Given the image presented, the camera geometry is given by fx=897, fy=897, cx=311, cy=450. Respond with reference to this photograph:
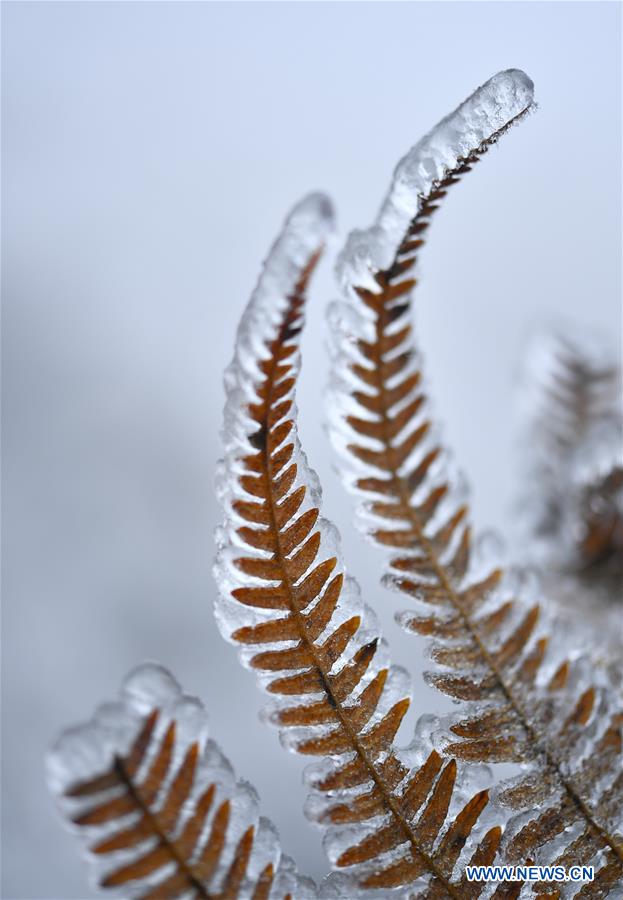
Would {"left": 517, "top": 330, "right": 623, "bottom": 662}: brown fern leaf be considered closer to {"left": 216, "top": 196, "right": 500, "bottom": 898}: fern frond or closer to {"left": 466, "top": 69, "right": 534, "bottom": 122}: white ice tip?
{"left": 216, "top": 196, "right": 500, "bottom": 898}: fern frond

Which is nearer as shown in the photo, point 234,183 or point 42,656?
point 42,656

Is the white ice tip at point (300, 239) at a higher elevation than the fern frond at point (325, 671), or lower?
higher

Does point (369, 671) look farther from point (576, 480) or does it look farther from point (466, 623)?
point (576, 480)

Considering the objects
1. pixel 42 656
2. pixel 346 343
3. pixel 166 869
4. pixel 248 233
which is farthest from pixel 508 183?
pixel 166 869

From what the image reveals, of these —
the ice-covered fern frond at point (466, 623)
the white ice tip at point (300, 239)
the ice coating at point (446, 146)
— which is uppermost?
the ice coating at point (446, 146)

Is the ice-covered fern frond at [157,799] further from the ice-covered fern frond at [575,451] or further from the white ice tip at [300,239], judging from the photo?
the ice-covered fern frond at [575,451]

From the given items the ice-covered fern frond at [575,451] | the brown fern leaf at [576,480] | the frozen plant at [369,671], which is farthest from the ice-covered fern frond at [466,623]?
the ice-covered fern frond at [575,451]

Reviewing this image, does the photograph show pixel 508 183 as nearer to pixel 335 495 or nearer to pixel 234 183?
pixel 234 183
